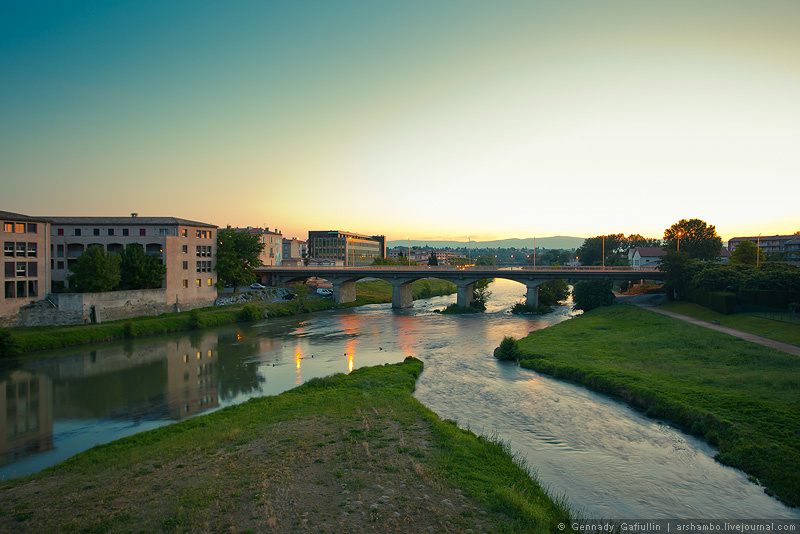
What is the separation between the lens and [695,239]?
283ft

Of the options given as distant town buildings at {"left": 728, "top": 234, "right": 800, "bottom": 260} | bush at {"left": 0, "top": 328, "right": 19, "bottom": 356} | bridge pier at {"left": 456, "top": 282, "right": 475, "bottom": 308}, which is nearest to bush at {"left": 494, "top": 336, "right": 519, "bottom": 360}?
bridge pier at {"left": 456, "top": 282, "right": 475, "bottom": 308}

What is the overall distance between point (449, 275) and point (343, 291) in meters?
19.8

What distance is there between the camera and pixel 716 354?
29547 millimetres

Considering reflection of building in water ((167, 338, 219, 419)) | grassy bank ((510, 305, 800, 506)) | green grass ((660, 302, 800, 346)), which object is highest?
green grass ((660, 302, 800, 346))

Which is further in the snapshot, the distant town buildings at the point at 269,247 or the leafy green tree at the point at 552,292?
the distant town buildings at the point at 269,247

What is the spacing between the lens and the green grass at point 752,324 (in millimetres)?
31422

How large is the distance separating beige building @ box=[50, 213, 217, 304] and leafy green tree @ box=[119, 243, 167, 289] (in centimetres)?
A: 177

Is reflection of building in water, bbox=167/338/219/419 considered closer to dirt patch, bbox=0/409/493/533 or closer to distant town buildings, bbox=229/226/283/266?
dirt patch, bbox=0/409/493/533

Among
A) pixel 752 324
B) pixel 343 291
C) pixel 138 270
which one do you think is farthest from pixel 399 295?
A: pixel 752 324


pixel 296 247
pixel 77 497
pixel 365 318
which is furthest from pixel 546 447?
pixel 296 247

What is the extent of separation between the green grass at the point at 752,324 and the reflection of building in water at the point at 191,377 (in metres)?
39.5

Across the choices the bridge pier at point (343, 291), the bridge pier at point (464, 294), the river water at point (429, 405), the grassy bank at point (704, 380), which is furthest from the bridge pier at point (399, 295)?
the grassy bank at point (704, 380)

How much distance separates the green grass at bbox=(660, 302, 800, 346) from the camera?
1237 inches

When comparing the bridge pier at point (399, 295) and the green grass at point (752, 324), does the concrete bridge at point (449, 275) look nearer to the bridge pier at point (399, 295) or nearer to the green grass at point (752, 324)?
the bridge pier at point (399, 295)
